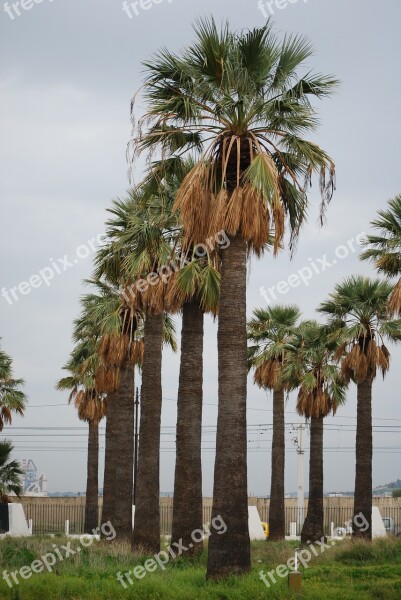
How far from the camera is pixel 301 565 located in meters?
25.5

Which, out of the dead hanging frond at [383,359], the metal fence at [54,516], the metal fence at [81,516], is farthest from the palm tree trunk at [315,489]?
the metal fence at [54,516]

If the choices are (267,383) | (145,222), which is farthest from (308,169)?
(267,383)

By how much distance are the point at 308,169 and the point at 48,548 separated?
12.5 m

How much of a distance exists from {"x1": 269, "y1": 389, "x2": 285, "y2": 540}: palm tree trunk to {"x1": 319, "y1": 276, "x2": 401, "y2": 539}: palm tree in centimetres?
748

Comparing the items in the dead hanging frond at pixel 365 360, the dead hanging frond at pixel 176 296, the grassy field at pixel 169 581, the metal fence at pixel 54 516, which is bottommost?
the metal fence at pixel 54 516

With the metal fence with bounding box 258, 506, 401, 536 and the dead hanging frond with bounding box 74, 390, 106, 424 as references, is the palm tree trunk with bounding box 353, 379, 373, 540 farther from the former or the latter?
the metal fence with bounding box 258, 506, 401, 536

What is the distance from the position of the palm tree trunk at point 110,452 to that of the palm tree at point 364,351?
941 cm

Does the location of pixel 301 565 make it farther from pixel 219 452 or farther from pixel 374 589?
pixel 219 452

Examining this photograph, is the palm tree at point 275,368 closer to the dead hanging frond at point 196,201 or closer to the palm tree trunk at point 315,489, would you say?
the palm tree trunk at point 315,489

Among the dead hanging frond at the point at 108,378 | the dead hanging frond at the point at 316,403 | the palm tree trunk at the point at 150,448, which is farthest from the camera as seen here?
the dead hanging frond at the point at 316,403

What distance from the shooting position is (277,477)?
145ft

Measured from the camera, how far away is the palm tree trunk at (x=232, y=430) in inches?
742

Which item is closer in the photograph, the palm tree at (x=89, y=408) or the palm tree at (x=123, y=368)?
the palm tree at (x=123, y=368)

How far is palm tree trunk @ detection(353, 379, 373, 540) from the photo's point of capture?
36.2 m
